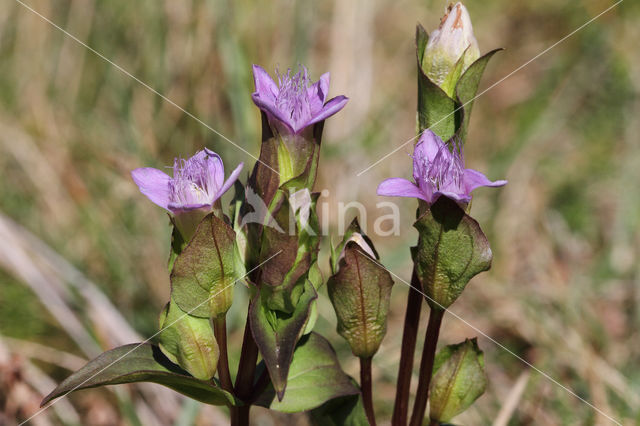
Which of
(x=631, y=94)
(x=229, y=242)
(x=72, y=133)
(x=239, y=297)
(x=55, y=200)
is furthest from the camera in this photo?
(x=631, y=94)

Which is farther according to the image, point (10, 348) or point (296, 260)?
point (10, 348)

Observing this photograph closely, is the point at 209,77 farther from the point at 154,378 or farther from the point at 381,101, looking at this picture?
the point at 154,378

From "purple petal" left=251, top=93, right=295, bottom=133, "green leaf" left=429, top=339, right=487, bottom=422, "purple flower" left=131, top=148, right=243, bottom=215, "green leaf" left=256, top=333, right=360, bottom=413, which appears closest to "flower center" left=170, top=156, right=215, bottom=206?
"purple flower" left=131, top=148, right=243, bottom=215

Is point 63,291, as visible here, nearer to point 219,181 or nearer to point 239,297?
point 239,297

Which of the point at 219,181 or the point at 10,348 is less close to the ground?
the point at 219,181

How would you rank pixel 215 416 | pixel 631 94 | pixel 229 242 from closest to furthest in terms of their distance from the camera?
pixel 229 242, pixel 215 416, pixel 631 94

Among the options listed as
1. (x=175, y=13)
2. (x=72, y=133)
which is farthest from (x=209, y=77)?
(x=72, y=133)

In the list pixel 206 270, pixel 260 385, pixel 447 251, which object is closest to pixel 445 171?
pixel 447 251

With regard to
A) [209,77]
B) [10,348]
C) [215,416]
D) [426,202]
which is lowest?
[215,416]

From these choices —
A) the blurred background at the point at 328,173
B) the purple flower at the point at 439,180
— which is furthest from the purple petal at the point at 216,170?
the blurred background at the point at 328,173
